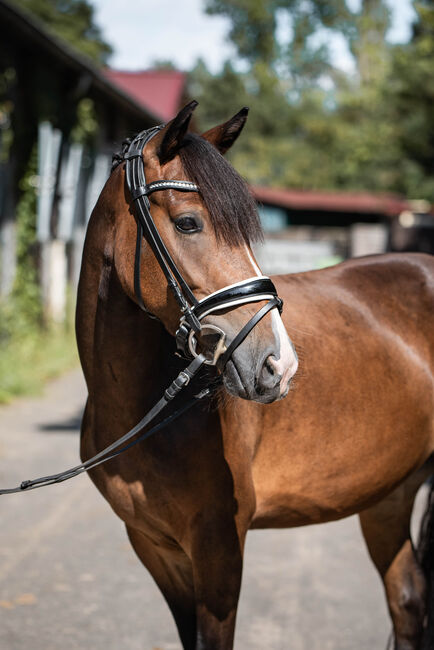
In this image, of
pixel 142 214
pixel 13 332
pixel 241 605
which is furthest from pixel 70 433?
pixel 142 214

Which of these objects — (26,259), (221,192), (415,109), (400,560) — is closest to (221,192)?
(221,192)

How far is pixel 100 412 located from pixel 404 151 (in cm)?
2212

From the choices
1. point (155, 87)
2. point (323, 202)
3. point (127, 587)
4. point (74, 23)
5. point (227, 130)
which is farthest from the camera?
point (74, 23)

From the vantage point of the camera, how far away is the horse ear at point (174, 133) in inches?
72.7

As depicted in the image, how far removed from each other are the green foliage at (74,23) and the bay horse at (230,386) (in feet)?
92.8

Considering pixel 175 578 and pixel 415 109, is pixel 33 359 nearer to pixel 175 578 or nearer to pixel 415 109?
pixel 175 578

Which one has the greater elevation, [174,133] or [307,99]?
[307,99]

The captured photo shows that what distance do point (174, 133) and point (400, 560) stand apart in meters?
2.09

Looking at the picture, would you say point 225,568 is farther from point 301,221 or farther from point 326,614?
point 301,221

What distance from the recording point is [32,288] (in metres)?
11.3

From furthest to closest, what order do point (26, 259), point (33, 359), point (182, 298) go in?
point (26, 259), point (33, 359), point (182, 298)

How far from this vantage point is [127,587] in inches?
160

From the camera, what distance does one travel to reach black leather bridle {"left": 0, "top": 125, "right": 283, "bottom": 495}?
179 centimetres

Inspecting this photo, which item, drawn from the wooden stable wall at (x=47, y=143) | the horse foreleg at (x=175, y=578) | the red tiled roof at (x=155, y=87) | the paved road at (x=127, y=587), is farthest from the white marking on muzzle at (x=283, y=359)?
the red tiled roof at (x=155, y=87)
